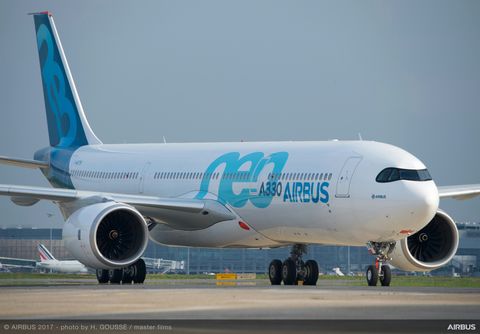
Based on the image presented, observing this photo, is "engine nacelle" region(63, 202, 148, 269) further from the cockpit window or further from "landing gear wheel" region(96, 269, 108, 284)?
the cockpit window

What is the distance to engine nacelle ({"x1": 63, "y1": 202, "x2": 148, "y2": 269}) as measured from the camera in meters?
42.2

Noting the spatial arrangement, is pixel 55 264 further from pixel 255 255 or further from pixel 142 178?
pixel 142 178

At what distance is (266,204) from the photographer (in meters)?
44.8

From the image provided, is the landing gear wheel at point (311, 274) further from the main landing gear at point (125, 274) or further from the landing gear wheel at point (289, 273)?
the main landing gear at point (125, 274)

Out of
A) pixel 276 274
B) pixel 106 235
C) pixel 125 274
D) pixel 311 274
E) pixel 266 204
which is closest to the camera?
pixel 106 235

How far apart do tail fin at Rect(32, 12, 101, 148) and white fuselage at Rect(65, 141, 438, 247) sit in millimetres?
5330

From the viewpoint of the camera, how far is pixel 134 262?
1681 inches

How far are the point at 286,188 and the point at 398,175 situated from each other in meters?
4.63

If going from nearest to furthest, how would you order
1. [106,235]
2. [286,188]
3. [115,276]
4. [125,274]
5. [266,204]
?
[286,188] → [106,235] → [266,204] → [115,276] → [125,274]

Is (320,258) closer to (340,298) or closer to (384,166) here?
(384,166)

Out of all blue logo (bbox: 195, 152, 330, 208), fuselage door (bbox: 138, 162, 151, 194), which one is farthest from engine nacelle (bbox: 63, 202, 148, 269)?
fuselage door (bbox: 138, 162, 151, 194)

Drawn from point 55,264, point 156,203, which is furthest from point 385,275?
point 55,264

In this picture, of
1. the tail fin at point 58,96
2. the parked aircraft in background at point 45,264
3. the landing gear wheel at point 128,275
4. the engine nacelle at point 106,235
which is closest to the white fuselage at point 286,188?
the landing gear wheel at point 128,275

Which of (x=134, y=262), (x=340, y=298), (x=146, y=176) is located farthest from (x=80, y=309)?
(x=146, y=176)
